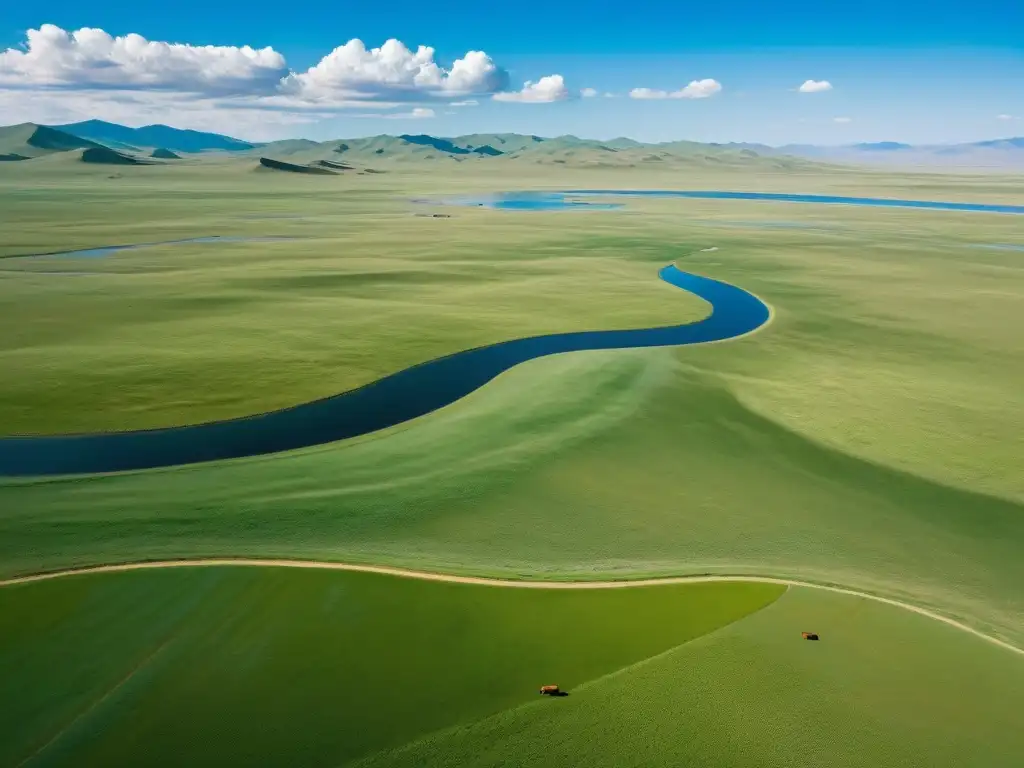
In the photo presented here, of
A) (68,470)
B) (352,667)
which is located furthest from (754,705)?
(68,470)

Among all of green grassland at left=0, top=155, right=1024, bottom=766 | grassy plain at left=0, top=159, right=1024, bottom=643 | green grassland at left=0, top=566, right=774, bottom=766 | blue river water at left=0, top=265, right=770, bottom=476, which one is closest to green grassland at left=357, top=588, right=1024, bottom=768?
green grassland at left=0, top=155, right=1024, bottom=766

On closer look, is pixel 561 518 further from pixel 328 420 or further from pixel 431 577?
pixel 328 420

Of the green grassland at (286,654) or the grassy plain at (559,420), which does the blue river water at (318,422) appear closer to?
the grassy plain at (559,420)

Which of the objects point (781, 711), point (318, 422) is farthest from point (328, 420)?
point (781, 711)

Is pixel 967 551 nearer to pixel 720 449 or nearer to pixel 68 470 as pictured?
pixel 720 449

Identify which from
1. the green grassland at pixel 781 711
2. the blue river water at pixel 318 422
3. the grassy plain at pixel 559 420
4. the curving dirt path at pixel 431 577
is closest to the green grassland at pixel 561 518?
the green grassland at pixel 781 711

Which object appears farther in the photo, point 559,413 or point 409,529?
point 559,413
